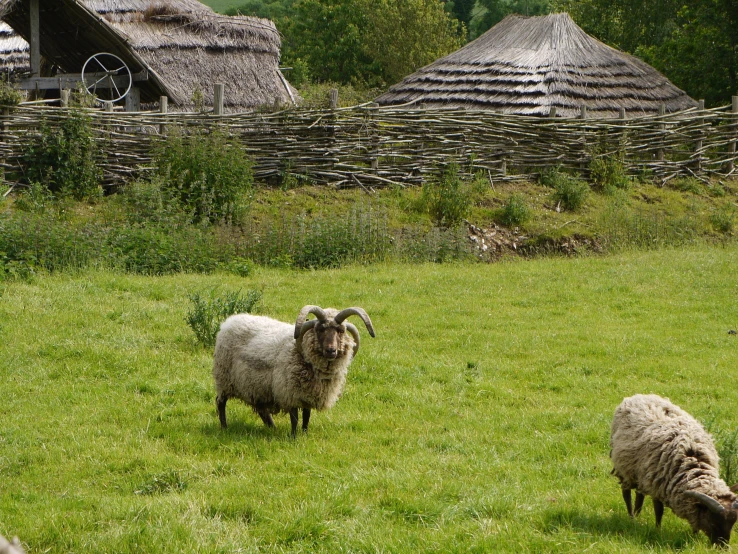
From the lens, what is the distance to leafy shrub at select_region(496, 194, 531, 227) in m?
17.2

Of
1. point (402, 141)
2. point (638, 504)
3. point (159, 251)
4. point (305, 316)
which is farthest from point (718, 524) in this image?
point (402, 141)

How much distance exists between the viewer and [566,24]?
2477cm

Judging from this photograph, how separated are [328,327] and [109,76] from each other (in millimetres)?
13130

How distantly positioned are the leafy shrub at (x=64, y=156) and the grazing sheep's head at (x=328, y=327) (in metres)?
9.42

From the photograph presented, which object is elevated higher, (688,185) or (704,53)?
(704,53)

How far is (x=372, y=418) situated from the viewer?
764 centimetres

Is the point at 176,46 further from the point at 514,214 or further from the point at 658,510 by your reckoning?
the point at 658,510

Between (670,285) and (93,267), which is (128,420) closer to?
(93,267)

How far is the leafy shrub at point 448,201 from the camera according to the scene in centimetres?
1684

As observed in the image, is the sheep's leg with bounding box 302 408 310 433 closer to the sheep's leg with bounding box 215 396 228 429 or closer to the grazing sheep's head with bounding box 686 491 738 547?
the sheep's leg with bounding box 215 396 228 429

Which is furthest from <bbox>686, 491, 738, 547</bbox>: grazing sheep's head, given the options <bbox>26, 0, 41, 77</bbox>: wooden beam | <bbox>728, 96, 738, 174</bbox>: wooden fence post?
<bbox>728, 96, 738, 174</bbox>: wooden fence post

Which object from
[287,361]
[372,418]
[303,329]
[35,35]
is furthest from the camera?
[35,35]

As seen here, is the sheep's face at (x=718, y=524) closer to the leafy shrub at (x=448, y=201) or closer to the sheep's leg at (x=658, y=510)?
the sheep's leg at (x=658, y=510)

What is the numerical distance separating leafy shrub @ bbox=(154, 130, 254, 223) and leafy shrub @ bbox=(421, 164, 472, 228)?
3.52 m
